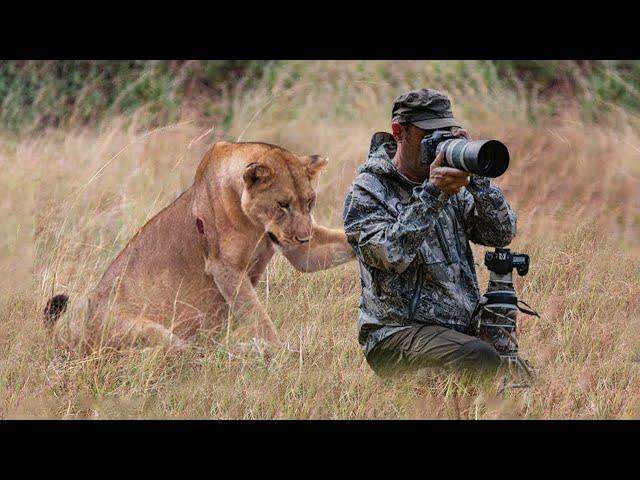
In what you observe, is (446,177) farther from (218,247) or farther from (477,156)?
(218,247)

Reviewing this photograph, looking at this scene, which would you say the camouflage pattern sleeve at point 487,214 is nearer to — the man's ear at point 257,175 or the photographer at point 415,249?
the photographer at point 415,249

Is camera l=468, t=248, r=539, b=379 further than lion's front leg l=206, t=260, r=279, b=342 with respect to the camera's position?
No

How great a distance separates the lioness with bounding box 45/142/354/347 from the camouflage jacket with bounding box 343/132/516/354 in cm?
129

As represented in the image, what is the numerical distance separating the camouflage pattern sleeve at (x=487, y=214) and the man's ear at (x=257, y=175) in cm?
153

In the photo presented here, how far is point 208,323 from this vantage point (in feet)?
22.2

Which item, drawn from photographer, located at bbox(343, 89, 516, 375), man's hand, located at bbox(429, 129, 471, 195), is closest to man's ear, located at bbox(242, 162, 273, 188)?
photographer, located at bbox(343, 89, 516, 375)

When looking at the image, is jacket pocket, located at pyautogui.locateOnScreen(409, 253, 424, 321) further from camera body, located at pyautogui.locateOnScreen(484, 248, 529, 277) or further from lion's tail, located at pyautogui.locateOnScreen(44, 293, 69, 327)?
lion's tail, located at pyautogui.locateOnScreen(44, 293, 69, 327)

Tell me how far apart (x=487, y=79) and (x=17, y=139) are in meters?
5.31

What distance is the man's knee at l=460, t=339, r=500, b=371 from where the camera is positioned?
5.14 meters

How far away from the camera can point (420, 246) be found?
5199 mm

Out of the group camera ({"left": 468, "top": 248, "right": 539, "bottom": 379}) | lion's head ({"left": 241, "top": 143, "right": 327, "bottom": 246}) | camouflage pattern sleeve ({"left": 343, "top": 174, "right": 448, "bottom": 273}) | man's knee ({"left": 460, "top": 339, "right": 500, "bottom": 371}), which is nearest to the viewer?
camouflage pattern sleeve ({"left": 343, "top": 174, "right": 448, "bottom": 273})

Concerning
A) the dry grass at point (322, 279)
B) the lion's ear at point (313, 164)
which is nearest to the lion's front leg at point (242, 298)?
the dry grass at point (322, 279)

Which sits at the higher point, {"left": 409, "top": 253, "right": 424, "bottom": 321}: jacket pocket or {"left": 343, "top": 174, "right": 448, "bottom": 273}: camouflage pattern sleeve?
{"left": 343, "top": 174, "right": 448, "bottom": 273}: camouflage pattern sleeve
